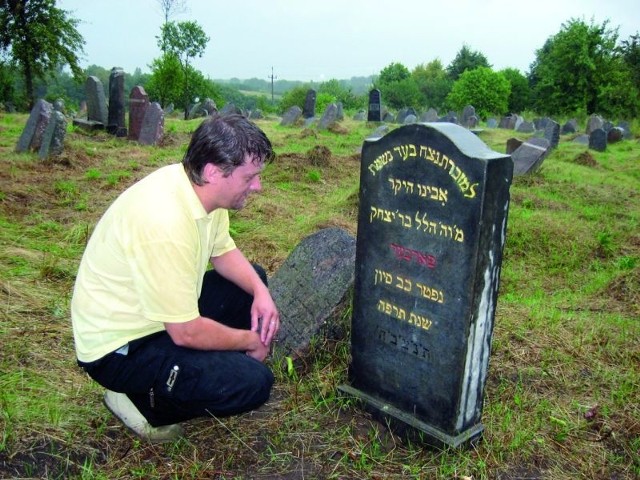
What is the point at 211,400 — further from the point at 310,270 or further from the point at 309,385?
the point at 310,270

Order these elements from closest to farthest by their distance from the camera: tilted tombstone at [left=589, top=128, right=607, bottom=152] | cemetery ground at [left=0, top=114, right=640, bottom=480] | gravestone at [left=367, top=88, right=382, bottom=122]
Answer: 1. cemetery ground at [left=0, top=114, right=640, bottom=480]
2. tilted tombstone at [left=589, top=128, right=607, bottom=152]
3. gravestone at [left=367, top=88, right=382, bottom=122]

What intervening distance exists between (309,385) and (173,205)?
147cm

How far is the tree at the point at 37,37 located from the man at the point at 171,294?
2436 cm

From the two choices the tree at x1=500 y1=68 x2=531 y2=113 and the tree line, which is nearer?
the tree line

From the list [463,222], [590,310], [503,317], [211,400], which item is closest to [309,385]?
[211,400]

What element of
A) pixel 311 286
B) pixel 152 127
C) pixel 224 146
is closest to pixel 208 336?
pixel 224 146

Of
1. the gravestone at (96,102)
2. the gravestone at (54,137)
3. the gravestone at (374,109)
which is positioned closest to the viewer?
the gravestone at (54,137)

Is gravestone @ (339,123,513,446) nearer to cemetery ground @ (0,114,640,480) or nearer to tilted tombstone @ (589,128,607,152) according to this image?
cemetery ground @ (0,114,640,480)

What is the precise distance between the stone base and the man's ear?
1460 millimetres

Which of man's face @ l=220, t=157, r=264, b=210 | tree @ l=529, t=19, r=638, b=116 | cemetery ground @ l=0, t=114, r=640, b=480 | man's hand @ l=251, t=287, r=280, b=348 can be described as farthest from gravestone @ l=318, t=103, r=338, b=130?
tree @ l=529, t=19, r=638, b=116

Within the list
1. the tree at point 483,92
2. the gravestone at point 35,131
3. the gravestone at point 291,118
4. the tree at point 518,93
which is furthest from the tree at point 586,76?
the gravestone at point 35,131

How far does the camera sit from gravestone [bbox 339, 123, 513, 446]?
2670mm

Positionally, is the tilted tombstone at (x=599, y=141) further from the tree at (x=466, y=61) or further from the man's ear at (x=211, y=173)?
the tree at (x=466, y=61)

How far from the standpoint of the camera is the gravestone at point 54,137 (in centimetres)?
973
